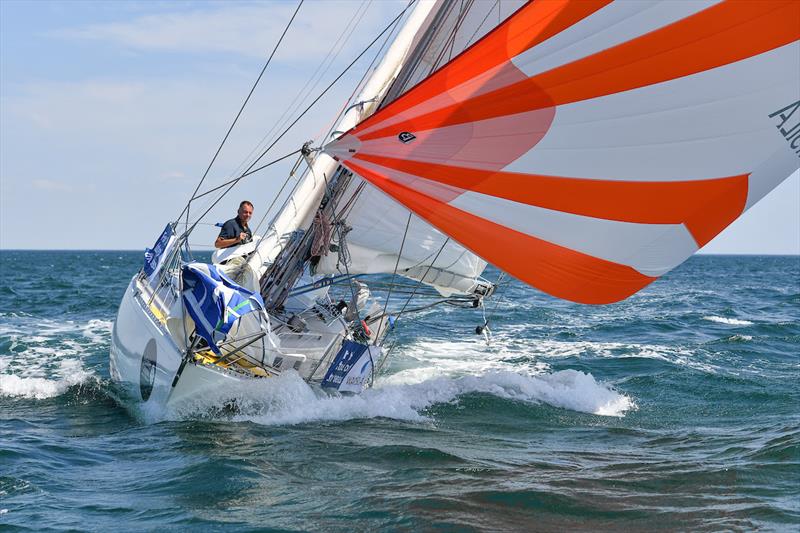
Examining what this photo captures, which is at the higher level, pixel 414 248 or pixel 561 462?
pixel 414 248

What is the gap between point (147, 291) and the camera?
32.2ft

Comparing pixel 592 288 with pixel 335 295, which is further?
pixel 335 295

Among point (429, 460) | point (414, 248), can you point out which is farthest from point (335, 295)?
point (429, 460)

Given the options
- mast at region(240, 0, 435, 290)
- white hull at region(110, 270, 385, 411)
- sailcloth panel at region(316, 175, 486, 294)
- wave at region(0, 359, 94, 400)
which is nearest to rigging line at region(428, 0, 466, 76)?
mast at region(240, 0, 435, 290)

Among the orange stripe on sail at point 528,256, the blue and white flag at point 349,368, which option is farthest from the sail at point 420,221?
the orange stripe on sail at point 528,256

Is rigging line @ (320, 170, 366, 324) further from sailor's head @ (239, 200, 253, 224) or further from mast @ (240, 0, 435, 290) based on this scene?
sailor's head @ (239, 200, 253, 224)

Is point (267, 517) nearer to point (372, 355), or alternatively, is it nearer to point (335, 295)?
point (372, 355)

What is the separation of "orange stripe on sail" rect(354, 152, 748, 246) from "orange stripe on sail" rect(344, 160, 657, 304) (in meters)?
0.21

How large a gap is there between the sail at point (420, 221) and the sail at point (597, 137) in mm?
2089

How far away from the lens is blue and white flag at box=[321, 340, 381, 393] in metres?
8.64

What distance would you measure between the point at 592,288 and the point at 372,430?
244 cm

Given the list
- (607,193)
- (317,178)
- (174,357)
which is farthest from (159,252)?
(607,193)

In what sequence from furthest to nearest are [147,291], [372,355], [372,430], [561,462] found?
[147,291] < [372,355] < [372,430] < [561,462]

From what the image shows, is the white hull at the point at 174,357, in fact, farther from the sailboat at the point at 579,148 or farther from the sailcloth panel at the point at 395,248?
the sailcloth panel at the point at 395,248
